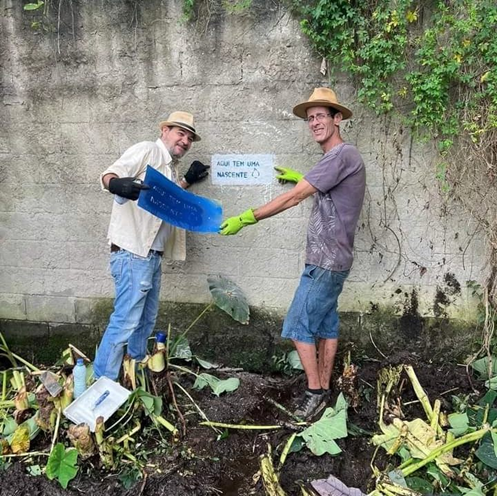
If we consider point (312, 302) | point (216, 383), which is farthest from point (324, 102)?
point (216, 383)

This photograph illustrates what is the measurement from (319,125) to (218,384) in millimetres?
1865

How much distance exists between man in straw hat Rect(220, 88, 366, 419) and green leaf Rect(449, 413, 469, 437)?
2.52ft

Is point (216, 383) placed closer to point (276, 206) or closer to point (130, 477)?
point (130, 477)

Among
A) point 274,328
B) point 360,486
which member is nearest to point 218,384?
point 274,328

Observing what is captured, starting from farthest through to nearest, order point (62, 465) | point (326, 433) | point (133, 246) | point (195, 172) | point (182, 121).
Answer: point (195, 172) → point (182, 121) → point (133, 246) → point (326, 433) → point (62, 465)

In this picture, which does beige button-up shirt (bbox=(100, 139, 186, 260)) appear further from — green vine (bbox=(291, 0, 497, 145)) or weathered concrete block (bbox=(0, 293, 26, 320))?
weathered concrete block (bbox=(0, 293, 26, 320))

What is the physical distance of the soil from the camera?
102 inches

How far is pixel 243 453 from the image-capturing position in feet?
9.45

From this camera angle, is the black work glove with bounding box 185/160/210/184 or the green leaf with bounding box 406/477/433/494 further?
the black work glove with bounding box 185/160/210/184

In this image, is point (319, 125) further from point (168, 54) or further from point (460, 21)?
point (168, 54)

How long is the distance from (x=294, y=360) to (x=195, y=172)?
5.12 ft

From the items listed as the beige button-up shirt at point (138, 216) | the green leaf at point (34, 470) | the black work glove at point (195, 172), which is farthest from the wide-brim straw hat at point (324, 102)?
the green leaf at point (34, 470)

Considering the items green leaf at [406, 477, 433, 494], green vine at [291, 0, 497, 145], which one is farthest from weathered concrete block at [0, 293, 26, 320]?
green leaf at [406, 477, 433, 494]

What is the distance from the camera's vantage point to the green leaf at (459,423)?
9.21ft
